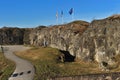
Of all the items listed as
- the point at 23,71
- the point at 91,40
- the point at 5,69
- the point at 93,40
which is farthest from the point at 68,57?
the point at 23,71

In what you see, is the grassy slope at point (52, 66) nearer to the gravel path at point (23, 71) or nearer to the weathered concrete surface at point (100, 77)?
the gravel path at point (23, 71)

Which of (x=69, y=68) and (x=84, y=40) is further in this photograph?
(x=84, y=40)

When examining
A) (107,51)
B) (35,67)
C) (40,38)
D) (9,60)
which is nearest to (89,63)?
(107,51)

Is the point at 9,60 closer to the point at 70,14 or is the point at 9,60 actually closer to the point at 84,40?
the point at 84,40

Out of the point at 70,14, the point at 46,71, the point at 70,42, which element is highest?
the point at 70,14

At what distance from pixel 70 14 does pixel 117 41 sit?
3685 centimetres

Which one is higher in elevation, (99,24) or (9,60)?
(99,24)

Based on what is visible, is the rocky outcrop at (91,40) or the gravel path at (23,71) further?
the rocky outcrop at (91,40)

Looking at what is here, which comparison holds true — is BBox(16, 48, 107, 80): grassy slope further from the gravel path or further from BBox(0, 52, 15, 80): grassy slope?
BBox(0, 52, 15, 80): grassy slope

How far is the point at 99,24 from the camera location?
204 feet

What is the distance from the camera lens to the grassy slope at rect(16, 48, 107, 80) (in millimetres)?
49316

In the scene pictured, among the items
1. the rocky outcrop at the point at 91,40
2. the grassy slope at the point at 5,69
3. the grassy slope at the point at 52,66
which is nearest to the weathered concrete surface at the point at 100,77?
the grassy slope at the point at 52,66

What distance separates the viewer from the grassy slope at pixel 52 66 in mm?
49316

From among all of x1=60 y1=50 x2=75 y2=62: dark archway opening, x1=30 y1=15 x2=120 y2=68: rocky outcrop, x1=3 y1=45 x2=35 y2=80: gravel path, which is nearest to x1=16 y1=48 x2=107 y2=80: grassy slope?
x1=3 y1=45 x2=35 y2=80: gravel path
